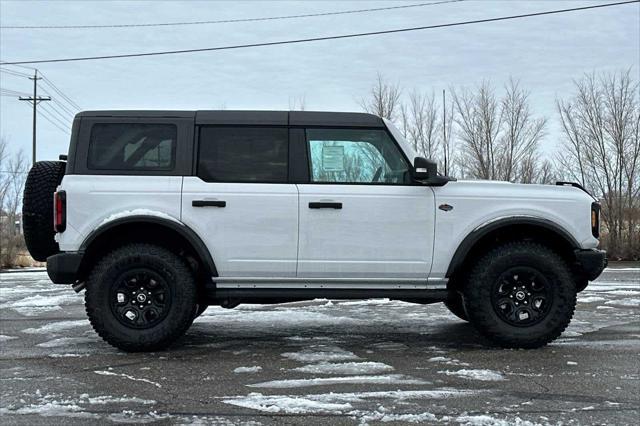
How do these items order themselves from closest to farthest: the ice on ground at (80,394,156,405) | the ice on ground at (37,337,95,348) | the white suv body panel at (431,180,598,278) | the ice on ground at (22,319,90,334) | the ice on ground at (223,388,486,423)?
1. the ice on ground at (223,388,486,423)
2. the ice on ground at (80,394,156,405)
3. the white suv body panel at (431,180,598,278)
4. the ice on ground at (37,337,95,348)
5. the ice on ground at (22,319,90,334)

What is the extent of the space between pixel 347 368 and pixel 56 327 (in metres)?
3.65

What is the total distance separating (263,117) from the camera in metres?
5.81

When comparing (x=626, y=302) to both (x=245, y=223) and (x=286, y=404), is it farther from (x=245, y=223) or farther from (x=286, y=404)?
(x=286, y=404)

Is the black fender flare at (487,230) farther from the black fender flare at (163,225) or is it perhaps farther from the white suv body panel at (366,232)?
the black fender flare at (163,225)

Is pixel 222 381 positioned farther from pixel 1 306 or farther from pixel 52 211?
pixel 1 306

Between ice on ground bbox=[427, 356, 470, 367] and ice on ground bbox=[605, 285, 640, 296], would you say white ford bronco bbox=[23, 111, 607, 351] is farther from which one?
ice on ground bbox=[605, 285, 640, 296]

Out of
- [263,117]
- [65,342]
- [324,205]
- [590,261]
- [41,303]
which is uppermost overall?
[263,117]

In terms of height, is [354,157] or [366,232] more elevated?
[354,157]

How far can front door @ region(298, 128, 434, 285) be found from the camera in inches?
220

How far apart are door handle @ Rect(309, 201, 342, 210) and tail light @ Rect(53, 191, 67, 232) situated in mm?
2129

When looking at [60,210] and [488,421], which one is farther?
[60,210]

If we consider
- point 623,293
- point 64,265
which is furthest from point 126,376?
point 623,293

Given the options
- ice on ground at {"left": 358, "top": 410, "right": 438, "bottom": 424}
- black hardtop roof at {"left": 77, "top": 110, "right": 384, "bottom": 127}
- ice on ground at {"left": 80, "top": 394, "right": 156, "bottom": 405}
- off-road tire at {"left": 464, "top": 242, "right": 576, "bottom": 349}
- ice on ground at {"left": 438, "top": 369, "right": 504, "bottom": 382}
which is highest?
black hardtop roof at {"left": 77, "top": 110, "right": 384, "bottom": 127}

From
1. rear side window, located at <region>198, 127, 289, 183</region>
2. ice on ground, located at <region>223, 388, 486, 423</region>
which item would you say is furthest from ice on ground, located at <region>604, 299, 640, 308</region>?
rear side window, located at <region>198, 127, 289, 183</region>
